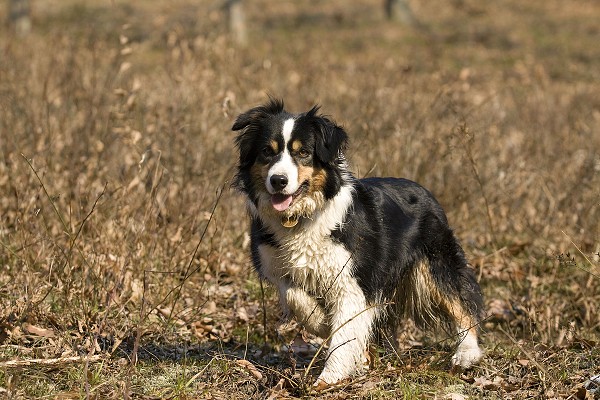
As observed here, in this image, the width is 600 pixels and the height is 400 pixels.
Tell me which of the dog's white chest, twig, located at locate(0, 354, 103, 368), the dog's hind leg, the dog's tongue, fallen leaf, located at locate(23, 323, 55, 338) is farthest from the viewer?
the dog's hind leg

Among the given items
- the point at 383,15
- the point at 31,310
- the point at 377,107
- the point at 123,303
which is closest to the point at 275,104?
the point at 123,303

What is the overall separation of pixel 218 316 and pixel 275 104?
1.72 metres

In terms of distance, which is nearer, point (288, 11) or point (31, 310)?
point (31, 310)

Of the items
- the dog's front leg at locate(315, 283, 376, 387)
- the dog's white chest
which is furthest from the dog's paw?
the dog's white chest

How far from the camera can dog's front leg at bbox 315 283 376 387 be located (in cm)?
436

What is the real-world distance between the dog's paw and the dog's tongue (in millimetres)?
1462

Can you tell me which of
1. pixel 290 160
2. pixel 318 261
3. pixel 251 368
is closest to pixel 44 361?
pixel 251 368

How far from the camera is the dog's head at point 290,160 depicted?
430 cm

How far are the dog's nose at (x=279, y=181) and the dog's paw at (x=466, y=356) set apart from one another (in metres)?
1.58

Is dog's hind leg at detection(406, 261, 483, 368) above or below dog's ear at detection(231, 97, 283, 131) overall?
below

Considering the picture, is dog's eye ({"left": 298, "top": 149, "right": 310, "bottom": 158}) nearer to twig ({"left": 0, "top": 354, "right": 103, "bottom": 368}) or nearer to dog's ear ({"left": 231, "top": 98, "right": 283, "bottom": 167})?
dog's ear ({"left": 231, "top": 98, "right": 283, "bottom": 167})

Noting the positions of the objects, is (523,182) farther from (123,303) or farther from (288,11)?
(288,11)

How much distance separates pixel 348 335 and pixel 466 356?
867mm

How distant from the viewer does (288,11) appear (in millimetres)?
27406
